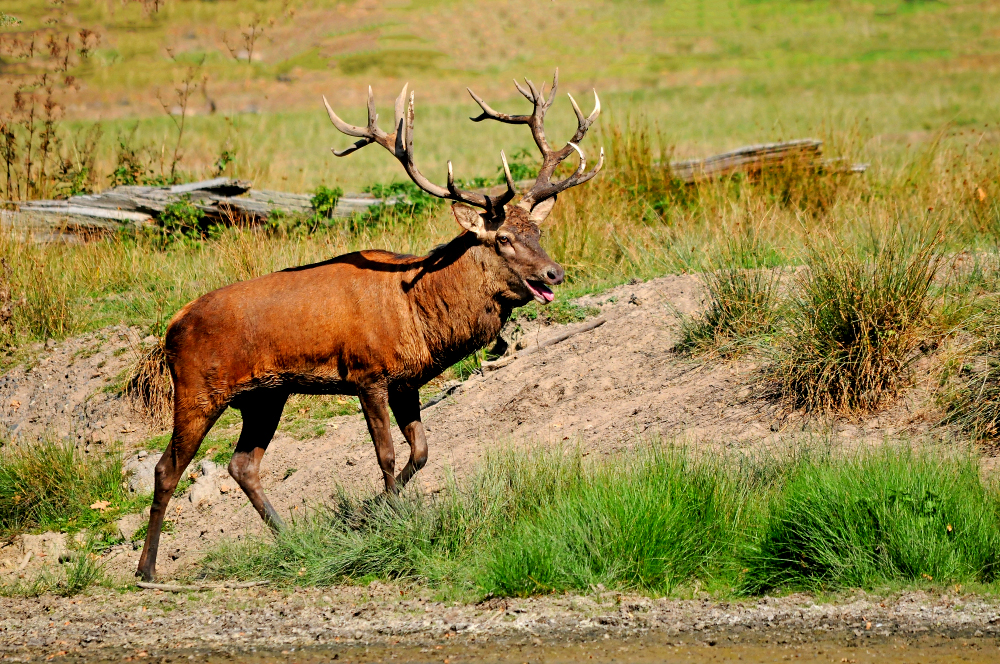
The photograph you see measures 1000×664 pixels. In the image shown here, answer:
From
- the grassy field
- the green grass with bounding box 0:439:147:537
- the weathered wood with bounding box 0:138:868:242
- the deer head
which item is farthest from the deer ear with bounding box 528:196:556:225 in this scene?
the grassy field

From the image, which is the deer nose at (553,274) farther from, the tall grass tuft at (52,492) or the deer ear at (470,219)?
the tall grass tuft at (52,492)

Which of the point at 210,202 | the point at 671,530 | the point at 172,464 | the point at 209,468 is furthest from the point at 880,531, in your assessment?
the point at 210,202

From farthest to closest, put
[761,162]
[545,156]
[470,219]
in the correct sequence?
[761,162] → [545,156] → [470,219]

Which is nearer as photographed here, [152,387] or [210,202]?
[152,387]

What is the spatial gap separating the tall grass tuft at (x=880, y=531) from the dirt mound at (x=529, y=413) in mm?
1296

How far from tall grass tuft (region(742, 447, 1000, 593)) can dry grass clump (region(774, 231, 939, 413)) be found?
153cm

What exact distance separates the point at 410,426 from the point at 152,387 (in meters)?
3.96

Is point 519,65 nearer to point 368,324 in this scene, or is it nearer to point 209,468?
point 209,468

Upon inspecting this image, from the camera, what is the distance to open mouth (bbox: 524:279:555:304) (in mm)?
7609

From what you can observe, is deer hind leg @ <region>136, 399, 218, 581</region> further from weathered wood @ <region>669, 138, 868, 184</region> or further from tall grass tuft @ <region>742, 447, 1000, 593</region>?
weathered wood @ <region>669, 138, 868, 184</region>

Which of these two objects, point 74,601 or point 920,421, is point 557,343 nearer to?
point 920,421

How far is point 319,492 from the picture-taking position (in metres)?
9.08

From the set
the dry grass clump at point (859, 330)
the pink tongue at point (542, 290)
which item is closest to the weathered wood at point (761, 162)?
the dry grass clump at point (859, 330)

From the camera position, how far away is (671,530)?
685 centimetres
